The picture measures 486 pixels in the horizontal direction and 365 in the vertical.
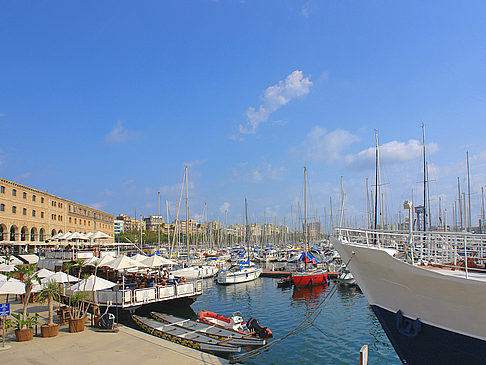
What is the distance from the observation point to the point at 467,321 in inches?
300

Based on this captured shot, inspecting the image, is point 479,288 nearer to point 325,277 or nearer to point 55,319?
point 55,319

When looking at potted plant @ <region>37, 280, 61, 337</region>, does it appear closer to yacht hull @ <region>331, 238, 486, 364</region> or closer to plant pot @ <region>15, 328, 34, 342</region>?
plant pot @ <region>15, 328, 34, 342</region>

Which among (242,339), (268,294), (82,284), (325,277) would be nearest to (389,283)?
(242,339)

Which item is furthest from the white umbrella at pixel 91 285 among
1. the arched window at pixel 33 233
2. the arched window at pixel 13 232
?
the arched window at pixel 33 233

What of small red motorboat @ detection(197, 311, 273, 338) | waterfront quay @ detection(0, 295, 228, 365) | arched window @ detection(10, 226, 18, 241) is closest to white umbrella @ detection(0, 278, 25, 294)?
waterfront quay @ detection(0, 295, 228, 365)

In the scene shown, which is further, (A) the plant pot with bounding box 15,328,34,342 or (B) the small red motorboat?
(B) the small red motorboat

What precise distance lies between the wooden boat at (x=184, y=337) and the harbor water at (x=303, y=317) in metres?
1.17

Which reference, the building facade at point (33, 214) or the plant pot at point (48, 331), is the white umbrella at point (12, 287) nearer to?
the plant pot at point (48, 331)

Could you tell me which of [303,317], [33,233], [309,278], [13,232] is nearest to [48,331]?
[303,317]

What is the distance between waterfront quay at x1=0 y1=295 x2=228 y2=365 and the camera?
1007 centimetres

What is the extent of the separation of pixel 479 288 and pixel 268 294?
23.3 metres

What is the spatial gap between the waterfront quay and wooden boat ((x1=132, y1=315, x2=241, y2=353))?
57.7 inches

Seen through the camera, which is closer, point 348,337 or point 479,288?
point 479,288

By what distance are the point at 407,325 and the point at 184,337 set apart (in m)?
8.95
